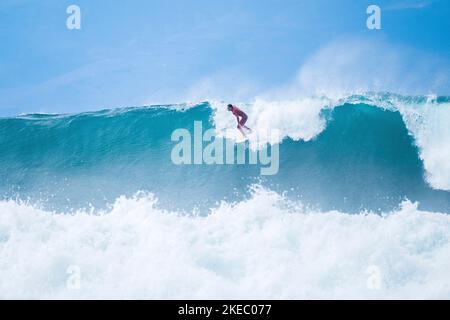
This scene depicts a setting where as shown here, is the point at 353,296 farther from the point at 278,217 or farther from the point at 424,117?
the point at 424,117

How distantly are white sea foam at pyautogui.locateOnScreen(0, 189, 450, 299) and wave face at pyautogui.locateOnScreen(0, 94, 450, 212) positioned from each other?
2.88 ft

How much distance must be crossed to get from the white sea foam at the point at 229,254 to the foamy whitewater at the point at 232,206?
0.05 ft

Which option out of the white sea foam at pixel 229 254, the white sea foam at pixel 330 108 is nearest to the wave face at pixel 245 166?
Result: the white sea foam at pixel 330 108

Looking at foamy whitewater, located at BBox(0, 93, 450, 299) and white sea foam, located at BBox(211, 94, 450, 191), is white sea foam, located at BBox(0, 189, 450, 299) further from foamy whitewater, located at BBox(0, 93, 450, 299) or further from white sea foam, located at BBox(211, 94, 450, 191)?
white sea foam, located at BBox(211, 94, 450, 191)

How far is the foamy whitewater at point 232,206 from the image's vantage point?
4.26 meters

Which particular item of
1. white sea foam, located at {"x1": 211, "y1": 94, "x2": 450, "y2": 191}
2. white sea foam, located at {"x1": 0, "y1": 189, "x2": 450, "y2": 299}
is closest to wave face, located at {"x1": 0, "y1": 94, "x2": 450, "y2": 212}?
white sea foam, located at {"x1": 211, "y1": 94, "x2": 450, "y2": 191}

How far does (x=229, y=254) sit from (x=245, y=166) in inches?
88.0

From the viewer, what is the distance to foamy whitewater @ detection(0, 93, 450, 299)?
4262mm

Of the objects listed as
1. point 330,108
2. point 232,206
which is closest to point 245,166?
point 232,206

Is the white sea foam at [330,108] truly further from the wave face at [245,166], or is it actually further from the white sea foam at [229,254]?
A: the white sea foam at [229,254]

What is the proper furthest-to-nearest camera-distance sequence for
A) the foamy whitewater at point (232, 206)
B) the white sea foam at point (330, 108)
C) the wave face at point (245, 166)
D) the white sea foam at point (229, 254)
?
1. the white sea foam at point (330, 108)
2. the wave face at point (245, 166)
3. the foamy whitewater at point (232, 206)
4. the white sea foam at point (229, 254)

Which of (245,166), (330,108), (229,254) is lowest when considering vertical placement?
(229,254)

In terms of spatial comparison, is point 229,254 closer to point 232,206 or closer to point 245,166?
point 232,206

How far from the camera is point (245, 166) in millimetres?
6625
